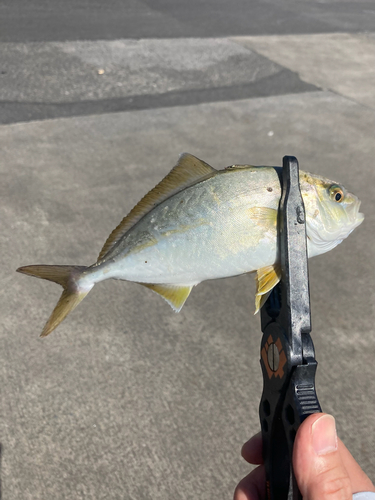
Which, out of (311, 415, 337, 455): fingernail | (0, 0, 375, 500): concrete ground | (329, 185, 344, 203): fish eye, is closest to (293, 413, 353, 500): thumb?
(311, 415, 337, 455): fingernail

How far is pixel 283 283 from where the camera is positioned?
1.23 metres

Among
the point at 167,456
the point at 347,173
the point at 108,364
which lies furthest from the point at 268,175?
the point at 347,173

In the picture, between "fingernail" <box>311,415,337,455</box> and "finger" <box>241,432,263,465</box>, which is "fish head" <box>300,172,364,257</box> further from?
"finger" <box>241,432,263,465</box>

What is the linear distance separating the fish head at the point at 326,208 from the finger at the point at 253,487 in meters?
0.86

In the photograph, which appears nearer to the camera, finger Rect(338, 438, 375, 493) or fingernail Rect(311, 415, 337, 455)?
fingernail Rect(311, 415, 337, 455)

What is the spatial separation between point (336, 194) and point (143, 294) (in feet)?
7.39

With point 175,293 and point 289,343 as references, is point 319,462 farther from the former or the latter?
point 175,293

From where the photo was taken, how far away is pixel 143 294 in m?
3.33

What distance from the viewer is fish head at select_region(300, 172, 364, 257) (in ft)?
3.99

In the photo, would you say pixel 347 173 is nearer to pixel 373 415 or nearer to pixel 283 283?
pixel 373 415

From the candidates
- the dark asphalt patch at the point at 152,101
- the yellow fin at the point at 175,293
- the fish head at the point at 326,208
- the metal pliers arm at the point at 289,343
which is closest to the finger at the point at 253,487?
the metal pliers arm at the point at 289,343

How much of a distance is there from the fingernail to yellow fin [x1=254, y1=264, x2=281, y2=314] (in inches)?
11.6

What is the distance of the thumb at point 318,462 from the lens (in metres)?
1.16

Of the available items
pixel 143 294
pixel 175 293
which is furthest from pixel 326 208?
pixel 143 294
